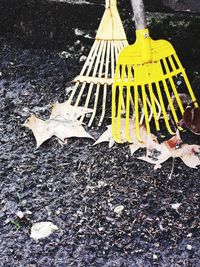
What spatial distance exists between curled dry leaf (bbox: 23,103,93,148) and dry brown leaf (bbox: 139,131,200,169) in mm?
251

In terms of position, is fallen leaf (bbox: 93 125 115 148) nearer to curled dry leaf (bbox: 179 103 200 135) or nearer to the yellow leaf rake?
the yellow leaf rake

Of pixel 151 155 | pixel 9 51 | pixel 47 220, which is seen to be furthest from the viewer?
pixel 9 51

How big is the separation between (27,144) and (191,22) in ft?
3.19

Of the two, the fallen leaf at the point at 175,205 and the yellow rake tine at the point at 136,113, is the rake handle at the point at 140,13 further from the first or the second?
the fallen leaf at the point at 175,205

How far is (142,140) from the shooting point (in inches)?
76.4

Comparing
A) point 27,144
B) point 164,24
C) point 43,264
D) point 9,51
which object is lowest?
point 43,264

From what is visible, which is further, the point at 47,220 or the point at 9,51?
the point at 9,51

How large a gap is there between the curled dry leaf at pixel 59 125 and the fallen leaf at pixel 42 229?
1.37 ft

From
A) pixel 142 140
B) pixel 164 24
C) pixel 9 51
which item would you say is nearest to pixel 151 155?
pixel 142 140

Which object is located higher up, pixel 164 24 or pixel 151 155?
pixel 164 24

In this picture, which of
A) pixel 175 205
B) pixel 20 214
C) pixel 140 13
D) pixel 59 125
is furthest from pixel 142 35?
pixel 20 214

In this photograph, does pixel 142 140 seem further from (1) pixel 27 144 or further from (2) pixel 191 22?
(2) pixel 191 22

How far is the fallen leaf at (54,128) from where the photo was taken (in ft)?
6.52

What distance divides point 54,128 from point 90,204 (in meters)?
0.45
